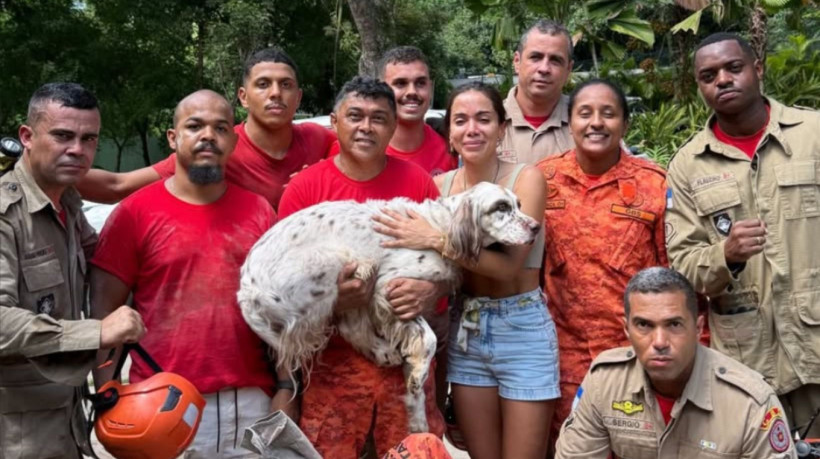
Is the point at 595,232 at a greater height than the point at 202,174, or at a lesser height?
lesser

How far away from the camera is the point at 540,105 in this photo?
5344mm

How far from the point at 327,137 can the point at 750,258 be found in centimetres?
257

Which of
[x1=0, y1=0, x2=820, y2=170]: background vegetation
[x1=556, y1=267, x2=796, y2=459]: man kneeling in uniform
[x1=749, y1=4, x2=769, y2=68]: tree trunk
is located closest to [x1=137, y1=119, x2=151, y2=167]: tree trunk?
[x1=0, y1=0, x2=820, y2=170]: background vegetation

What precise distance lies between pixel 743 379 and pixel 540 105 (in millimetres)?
2206

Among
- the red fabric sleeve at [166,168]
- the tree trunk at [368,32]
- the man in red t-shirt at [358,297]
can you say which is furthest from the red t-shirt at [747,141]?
the tree trunk at [368,32]

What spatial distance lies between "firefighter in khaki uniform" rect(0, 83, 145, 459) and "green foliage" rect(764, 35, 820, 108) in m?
13.2

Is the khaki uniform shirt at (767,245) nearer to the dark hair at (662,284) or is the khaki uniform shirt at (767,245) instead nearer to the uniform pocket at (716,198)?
the uniform pocket at (716,198)

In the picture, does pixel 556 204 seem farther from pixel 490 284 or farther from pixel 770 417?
pixel 770 417

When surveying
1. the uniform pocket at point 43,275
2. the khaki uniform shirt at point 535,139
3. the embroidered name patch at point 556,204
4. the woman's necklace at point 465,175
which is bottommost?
the uniform pocket at point 43,275

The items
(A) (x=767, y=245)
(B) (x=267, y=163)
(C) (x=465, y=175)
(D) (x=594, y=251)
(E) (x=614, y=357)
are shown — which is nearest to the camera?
(E) (x=614, y=357)

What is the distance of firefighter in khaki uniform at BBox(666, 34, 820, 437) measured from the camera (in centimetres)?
425

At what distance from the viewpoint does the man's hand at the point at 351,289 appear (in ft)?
12.7

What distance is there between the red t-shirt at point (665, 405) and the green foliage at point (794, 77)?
467 inches

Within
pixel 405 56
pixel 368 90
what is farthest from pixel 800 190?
pixel 405 56
